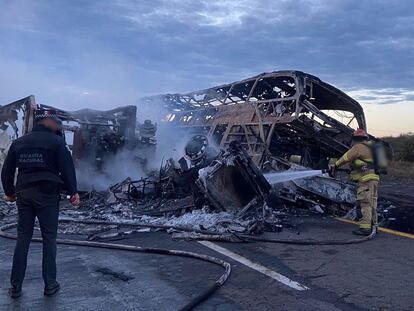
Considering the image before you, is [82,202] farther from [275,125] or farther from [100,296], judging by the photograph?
[100,296]

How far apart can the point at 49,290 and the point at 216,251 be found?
7.96 feet

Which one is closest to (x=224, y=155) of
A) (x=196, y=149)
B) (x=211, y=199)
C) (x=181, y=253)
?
(x=211, y=199)

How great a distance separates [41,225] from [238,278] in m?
2.13

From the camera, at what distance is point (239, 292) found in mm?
4492

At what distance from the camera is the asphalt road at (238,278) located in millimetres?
4203

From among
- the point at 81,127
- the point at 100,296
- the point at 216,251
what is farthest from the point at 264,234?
the point at 81,127

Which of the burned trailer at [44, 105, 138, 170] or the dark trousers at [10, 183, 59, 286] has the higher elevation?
the burned trailer at [44, 105, 138, 170]

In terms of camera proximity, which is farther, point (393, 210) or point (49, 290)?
point (393, 210)

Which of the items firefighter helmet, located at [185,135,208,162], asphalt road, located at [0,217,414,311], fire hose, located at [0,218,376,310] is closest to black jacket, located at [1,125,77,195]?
asphalt road, located at [0,217,414,311]

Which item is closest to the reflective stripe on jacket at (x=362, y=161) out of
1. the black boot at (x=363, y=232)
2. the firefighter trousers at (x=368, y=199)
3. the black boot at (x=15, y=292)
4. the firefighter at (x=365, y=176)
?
the firefighter at (x=365, y=176)

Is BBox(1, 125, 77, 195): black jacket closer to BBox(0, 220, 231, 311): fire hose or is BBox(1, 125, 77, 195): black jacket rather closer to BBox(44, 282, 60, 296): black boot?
BBox(44, 282, 60, 296): black boot

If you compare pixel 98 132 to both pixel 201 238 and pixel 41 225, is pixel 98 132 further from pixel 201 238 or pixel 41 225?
pixel 41 225

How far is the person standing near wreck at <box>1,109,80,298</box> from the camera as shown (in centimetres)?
439

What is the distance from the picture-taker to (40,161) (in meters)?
4.36
